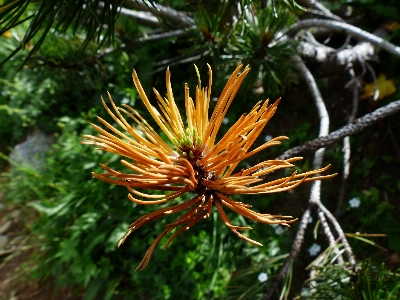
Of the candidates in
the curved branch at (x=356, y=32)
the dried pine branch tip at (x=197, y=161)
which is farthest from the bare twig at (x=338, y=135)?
the curved branch at (x=356, y=32)

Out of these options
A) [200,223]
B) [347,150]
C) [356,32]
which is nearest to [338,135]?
[347,150]

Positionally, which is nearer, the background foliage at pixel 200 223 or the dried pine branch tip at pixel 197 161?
the dried pine branch tip at pixel 197 161

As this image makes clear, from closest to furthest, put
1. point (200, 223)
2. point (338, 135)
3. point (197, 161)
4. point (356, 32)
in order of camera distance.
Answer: point (197, 161) < point (338, 135) < point (356, 32) < point (200, 223)

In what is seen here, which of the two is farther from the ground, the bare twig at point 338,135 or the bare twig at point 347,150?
the bare twig at point 338,135

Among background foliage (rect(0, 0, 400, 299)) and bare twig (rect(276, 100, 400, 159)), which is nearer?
bare twig (rect(276, 100, 400, 159))

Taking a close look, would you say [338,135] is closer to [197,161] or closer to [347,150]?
[197,161]

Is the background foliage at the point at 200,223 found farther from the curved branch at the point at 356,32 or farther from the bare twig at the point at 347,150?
the bare twig at the point at 347,150

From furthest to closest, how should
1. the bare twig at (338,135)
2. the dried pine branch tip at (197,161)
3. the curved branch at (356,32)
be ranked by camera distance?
the curved branch at (356,32) → the bare twig at (338,135) → the dried pine branch tip at (197,161)

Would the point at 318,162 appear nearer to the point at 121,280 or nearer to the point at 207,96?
the point at 207,96

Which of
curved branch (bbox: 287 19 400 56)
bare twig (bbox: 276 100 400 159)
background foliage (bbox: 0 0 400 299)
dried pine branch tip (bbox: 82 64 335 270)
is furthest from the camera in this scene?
background foliage (bbox: 0 0 400 299)

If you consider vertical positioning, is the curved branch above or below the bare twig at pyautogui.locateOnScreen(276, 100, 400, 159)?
above

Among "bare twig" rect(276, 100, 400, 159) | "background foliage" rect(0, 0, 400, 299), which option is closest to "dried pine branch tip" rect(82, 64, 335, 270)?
"bare twig" rect(276, 100, 400, 159)

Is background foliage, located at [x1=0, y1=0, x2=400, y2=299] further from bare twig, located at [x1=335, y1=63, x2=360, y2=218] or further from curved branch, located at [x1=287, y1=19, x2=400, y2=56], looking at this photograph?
bare twig, located at [x1=335, y1=63, x2=360, y2=218]
